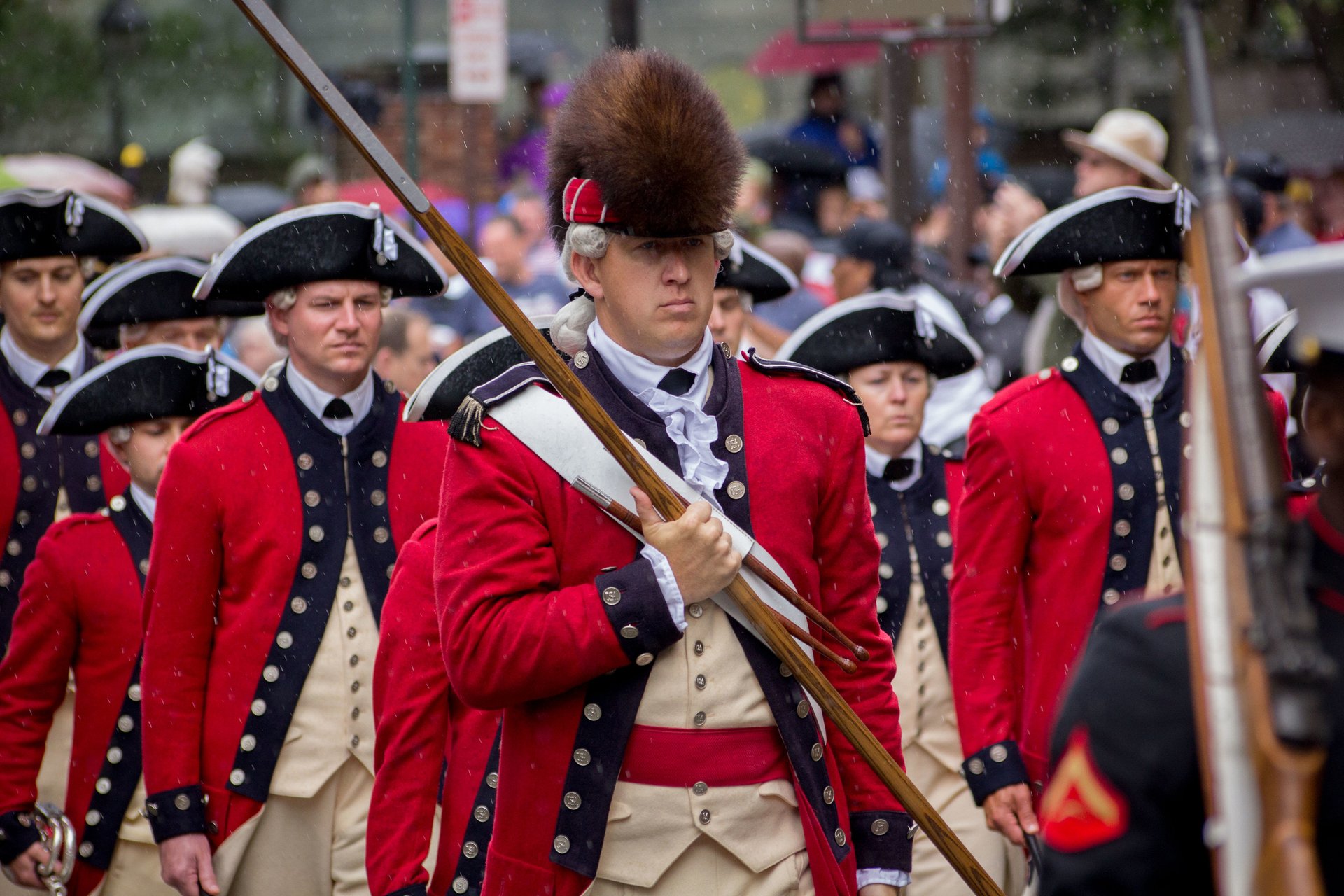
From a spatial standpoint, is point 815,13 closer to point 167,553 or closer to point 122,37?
point 167,553

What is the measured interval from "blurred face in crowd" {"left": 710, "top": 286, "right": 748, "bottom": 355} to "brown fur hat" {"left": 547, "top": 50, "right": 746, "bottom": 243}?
9.14 ft

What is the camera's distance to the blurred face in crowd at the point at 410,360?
7.57 meters

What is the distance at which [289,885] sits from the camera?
4.98m

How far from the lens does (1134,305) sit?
5.18 meters

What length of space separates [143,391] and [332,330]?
2.88 ft

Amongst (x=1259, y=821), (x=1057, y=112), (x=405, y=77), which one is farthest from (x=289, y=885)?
(x=1057, y=112)

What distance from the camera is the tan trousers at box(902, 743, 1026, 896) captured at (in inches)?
229

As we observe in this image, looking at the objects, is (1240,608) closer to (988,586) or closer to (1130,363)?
(988,586)

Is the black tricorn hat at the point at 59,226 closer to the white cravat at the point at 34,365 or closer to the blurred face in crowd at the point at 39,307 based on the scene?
the blurred face in crowd at the point at 39,307

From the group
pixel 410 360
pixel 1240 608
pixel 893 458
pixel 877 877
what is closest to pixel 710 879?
pixel 877 877

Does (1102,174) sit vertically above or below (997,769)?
above

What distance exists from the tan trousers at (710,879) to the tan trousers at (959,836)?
7.66 ft

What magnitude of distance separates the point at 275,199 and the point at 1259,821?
1515cm

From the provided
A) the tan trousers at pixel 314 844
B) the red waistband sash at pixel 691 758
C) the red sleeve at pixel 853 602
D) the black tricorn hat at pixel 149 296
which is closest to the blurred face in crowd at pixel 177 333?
the black tricorn hat at pixel 149 296
